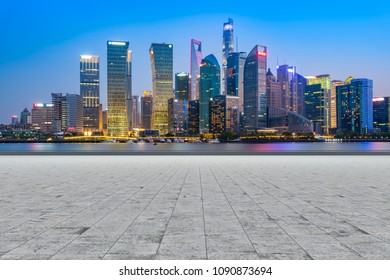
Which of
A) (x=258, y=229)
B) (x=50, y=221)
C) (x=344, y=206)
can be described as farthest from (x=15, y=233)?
(x=344, y=206)

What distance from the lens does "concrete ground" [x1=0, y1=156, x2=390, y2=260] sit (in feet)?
21.0

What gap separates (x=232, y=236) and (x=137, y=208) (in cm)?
Result: 410

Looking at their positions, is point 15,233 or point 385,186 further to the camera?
point 385,186

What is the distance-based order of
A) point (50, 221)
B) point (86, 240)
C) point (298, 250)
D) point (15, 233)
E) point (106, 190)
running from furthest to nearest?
point (106, 190) → point (50, 221) → point (15, 233) → point (86, 240) → point (298, 250)

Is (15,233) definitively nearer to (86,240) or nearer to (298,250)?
(86,240)

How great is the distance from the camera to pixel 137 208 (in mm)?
10422

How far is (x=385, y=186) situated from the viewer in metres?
14.8

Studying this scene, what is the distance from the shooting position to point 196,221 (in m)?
8.72

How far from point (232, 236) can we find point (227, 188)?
24.1 ft

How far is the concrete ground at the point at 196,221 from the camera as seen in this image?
641 centimetres
